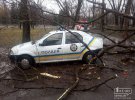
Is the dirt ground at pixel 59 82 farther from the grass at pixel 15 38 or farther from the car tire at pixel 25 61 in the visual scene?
the grass at pixel 15 38

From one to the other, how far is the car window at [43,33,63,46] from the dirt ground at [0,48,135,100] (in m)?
1.05

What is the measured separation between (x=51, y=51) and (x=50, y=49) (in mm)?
96

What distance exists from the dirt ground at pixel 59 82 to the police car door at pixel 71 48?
451 millimetres

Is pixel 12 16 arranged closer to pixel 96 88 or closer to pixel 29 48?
pixel 29 48

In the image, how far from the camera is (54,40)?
7.18m

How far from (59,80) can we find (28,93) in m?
1.19

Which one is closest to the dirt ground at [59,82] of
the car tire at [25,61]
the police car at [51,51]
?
the car tire at [25,61]

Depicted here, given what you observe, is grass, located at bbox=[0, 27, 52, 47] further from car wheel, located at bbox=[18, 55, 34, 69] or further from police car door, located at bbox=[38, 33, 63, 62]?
car wheel, located at bbox=[18, 55, 34, 69]

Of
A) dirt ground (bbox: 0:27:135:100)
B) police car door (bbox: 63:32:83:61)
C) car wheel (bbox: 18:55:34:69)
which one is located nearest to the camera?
dirt ground (bbox: 0:27:135:100)

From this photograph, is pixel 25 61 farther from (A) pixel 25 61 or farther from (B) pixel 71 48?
(B) pixel 71 48

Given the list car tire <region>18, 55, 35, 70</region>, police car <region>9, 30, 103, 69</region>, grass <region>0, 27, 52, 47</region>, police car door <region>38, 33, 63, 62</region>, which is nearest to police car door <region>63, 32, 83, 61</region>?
police car <region>9, 30, 103, 69</region>

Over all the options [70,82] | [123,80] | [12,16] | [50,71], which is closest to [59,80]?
[70,82]

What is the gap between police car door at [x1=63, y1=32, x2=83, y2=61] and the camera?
7023 mm

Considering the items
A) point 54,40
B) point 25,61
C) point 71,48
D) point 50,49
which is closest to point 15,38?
point 25,61
